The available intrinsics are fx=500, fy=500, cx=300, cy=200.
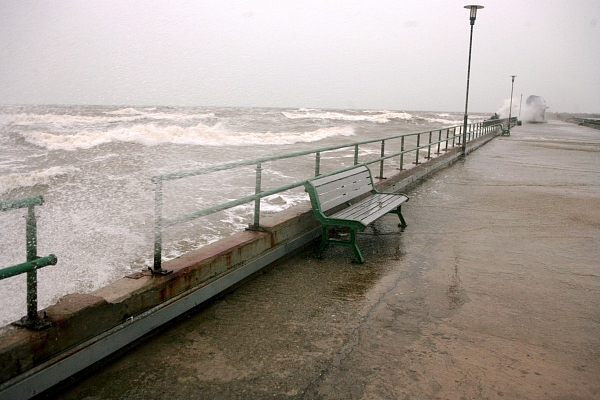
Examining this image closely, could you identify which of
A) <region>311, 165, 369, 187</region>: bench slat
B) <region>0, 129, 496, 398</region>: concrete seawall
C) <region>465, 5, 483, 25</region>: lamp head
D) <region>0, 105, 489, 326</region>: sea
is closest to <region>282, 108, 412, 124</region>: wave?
<region>0, 105, 489, 326</region>: sea

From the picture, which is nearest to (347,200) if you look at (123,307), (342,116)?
(123,307)

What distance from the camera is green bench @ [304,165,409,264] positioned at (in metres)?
5.22

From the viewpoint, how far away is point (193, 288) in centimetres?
383

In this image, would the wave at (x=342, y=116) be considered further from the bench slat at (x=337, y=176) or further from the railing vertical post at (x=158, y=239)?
the railing vertical post at (x=158, y=239)

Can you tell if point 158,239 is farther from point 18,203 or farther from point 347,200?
point 347,200

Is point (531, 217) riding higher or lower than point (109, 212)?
higher

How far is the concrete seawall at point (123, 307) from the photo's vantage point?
254 cm

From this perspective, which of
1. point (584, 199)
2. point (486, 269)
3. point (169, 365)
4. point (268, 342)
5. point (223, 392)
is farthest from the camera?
point (584, 199)

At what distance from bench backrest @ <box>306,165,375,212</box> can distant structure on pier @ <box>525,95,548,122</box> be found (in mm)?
81464

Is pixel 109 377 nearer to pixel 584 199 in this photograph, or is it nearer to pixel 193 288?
pixel 193 288

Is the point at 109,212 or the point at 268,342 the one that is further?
the point at 109,212

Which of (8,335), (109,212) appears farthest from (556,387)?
(109,212)

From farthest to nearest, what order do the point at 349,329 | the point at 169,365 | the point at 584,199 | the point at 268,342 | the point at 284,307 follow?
the point at 584,199
the point at 284,307
the point at 349,329
the point at 268,342
the point at 169,365

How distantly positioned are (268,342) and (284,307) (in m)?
0.64
